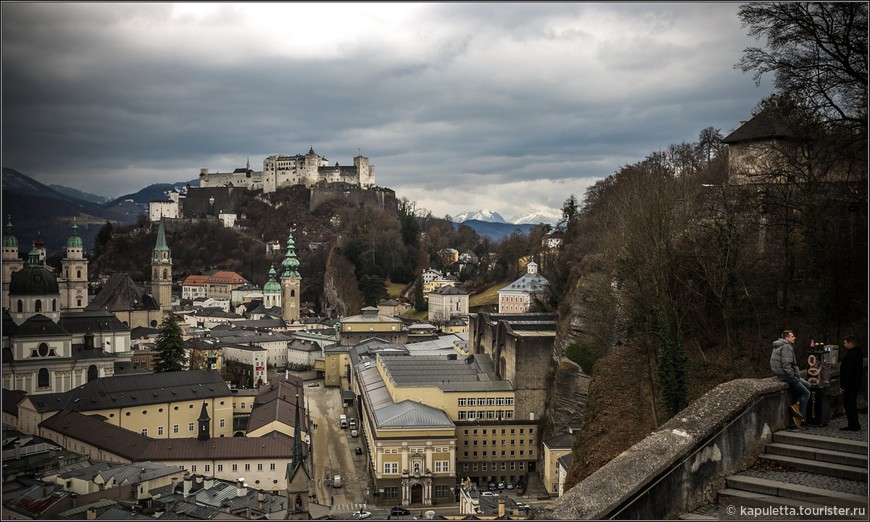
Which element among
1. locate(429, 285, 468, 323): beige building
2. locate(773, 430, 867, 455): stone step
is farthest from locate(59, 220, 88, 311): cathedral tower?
locate(773, 430, 867, 455): stone step

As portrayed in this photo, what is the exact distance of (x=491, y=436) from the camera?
3909 centimetres

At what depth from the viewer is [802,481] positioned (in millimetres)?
7891

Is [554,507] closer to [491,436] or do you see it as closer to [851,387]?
[851,387]

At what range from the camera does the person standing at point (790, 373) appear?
902cm

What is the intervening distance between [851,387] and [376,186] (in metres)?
117

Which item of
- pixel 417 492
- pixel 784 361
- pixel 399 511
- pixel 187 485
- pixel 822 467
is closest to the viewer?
pixel 822 467

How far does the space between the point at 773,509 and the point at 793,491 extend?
1.01 ft

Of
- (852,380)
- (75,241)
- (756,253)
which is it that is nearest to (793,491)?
(852,380)

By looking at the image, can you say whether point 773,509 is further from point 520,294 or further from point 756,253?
point 520,294

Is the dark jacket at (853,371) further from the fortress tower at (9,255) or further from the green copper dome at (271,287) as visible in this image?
the green copper dome at (271,287)

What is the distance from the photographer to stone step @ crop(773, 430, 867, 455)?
27.1ft

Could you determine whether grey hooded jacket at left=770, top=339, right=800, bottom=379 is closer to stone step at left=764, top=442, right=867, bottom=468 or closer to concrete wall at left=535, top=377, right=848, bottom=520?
concrete wall at left=535, top=377, right=848, bottom=520

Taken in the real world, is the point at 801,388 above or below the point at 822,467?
above

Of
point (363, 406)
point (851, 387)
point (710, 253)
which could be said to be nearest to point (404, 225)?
point (363, 406)
